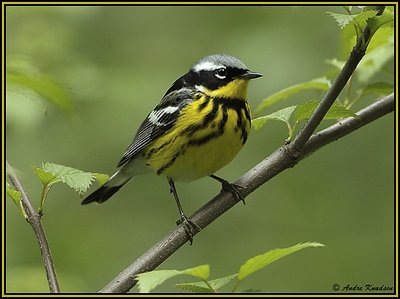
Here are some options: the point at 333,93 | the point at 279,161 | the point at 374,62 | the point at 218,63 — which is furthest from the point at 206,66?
the point at 333,93

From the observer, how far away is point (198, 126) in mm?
3426

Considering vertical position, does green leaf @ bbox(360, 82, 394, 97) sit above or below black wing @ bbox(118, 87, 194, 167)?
below

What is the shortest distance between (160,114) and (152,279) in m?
2.09

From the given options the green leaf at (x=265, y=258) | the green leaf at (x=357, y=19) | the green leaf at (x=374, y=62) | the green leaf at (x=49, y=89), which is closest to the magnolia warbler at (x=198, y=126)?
the green leaf at (x=374, y=62)

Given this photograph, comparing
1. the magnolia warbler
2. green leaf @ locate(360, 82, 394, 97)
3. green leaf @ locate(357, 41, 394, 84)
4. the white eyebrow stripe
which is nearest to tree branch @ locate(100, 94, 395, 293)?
green leaf @ locate(360, 82, 394, 97)

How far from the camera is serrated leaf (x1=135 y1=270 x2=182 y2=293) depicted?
165 cm

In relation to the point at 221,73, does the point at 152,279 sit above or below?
below

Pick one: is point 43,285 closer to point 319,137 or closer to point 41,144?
point 41,144

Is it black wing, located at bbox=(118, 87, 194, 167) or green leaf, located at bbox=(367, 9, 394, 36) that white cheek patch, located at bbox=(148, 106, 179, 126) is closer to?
black wing, located at bbox=(118, 87, 194, 167)

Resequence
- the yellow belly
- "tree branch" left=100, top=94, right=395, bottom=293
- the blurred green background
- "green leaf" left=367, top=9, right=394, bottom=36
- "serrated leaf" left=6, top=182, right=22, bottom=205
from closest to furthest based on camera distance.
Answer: "green leaf" left=367, top=9, right=394, bottom=36, "serrated leaf" left=6, top=182, right=22, bottom=205, "tree branch" left=100, top=94, right=395, bottom=293, the yellow belly, the blurred green background

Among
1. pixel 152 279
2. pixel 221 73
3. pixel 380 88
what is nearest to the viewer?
pixel 152 279

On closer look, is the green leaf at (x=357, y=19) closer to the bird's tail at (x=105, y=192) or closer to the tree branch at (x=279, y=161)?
the tree branch at (x=279, y=161)

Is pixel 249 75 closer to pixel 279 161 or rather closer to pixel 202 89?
pixel 202 89

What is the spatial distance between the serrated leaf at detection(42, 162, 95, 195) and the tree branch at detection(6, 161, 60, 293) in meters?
0.11
